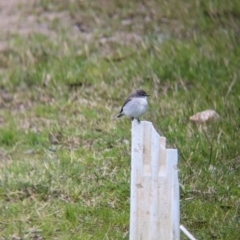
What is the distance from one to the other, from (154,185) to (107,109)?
348cm

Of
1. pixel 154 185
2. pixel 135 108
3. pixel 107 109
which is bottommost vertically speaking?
pixel 154 185

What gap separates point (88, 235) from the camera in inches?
263

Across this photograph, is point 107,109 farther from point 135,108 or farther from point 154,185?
point 154,185

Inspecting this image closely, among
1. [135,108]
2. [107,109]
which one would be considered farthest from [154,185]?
[107,109]

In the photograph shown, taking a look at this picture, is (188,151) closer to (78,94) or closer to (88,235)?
(88,235)

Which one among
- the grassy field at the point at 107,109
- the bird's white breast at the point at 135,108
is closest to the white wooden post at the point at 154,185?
the grassy field at the point at 107,109

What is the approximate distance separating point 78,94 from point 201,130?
1928 millimetres

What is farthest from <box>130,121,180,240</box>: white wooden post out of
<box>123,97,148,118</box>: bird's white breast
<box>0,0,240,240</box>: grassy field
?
<box>123,97,148,118</box>: bird's white breast

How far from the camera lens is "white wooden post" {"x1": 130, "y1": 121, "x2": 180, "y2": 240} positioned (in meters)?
5.73

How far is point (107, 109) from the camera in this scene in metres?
9.21

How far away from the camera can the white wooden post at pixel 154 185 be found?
5.73 meters

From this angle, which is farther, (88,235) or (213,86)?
(213,86)

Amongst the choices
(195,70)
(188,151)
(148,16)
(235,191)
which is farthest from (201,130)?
(148,16)

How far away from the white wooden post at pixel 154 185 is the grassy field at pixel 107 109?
814 millimetres
